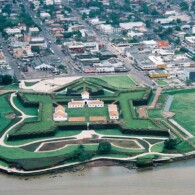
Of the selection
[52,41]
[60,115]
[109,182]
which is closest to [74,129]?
[60,115]

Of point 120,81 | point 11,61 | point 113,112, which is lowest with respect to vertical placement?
point 11,61

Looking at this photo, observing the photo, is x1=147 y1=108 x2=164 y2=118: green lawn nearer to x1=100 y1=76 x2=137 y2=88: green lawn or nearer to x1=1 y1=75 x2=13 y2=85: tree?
x1=100 y1=76 x2=137 y2=88: green lawn

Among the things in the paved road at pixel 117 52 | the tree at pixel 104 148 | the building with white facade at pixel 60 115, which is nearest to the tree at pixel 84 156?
the tree at pixel 104 148

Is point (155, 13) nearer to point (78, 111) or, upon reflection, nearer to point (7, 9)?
point (7, 9)

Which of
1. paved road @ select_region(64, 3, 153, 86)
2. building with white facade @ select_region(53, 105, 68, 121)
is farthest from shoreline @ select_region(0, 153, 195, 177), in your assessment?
paved road @ select_region(64, 3, 153, 86)

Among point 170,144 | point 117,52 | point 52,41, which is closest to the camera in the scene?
point 170,144

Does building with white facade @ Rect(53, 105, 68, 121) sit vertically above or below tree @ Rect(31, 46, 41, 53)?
above

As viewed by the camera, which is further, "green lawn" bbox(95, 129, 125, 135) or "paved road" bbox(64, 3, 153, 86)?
Result: "paved road" bbox(64, 3, 153, 86)

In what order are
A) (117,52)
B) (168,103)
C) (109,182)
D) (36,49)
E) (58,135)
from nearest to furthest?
(109,182)
(58,135)
(168,103)
(36,49)
(117,52)
